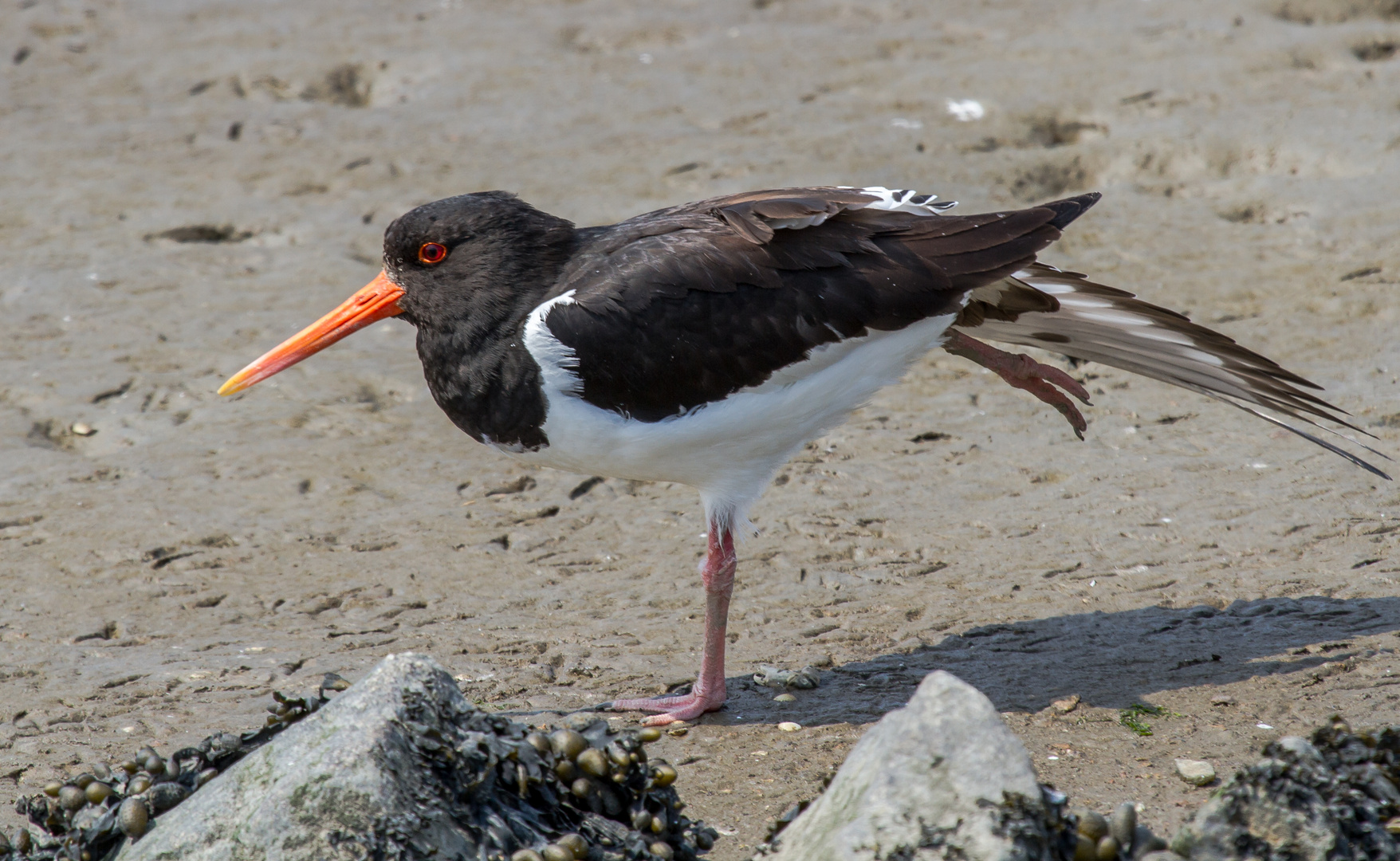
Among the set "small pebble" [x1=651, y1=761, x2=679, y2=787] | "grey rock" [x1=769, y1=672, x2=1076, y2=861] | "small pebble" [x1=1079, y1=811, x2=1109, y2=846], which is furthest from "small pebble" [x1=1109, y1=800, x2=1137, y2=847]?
"small pebble" [x1=651, y1=761, x2=679, y2=787]

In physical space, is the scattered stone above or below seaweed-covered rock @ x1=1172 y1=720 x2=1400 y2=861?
below

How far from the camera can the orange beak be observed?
15.0 ft

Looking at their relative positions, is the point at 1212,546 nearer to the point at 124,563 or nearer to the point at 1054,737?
the point at 1054,737

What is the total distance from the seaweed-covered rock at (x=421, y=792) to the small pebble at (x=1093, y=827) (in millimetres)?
972

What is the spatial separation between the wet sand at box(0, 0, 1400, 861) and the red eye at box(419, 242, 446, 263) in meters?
1.34

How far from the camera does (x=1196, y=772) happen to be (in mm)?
3701

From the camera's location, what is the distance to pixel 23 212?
26.2 ft

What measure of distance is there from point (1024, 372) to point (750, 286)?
3.96 ft

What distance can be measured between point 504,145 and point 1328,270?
519cm

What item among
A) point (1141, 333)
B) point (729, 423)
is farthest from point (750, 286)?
point (1141, 333)

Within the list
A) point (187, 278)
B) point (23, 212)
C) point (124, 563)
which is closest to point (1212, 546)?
point (124, 563)

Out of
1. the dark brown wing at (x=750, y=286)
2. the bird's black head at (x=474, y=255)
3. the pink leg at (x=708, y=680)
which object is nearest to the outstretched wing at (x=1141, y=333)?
the dark brown wing at (x=750, y=286)

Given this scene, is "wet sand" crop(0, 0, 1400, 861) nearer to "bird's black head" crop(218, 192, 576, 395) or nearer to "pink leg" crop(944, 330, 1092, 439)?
"pink leg" crop(944, 330, 1092, 439)

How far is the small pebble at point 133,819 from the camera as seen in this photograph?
3.07m
